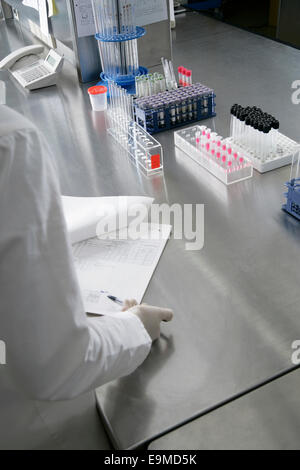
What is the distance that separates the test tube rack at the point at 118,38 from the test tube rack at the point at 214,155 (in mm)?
652

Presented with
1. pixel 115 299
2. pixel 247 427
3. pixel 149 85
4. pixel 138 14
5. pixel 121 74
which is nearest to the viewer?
pixel 247 427

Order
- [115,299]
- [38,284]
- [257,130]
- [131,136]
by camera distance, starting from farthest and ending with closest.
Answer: [131,136]
[257,130]
[115,299]
[38,284]

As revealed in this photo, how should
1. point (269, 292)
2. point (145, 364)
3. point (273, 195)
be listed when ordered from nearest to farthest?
point (145, 364) < point (269, 292) < point (273, 195)

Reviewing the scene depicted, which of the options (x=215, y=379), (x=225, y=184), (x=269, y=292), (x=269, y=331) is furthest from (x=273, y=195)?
(x=215, y=379)

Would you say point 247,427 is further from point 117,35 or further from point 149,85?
point 117,35

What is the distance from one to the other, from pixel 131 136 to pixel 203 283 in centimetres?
85

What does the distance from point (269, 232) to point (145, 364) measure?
1.88ft

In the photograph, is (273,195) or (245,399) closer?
(245,399)

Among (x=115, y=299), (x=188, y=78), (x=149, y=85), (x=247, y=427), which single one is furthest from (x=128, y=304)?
(x=188, y=78)

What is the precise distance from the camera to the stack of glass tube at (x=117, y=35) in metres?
2.22

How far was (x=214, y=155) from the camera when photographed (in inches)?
66.1
